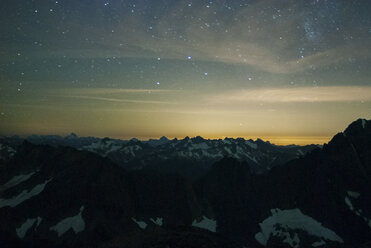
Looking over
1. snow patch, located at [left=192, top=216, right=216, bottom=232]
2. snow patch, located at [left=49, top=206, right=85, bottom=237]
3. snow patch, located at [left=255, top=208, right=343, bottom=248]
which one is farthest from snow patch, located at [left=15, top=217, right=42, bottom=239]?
snow patch, located at [left=255, top=208, right=343, bottom=248]

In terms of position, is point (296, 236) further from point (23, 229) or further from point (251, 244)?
point (23, 229)

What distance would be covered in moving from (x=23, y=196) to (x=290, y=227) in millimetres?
144313

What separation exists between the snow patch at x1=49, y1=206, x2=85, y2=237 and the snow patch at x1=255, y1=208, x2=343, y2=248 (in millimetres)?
96313

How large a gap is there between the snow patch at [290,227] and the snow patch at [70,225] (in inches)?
3792

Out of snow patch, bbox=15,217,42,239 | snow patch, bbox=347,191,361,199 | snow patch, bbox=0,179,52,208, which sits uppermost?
snow patch, bbox=347,191,361,199

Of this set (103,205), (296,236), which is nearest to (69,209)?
(103,205)

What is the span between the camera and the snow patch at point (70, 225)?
124m

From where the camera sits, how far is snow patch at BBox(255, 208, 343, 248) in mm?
160125

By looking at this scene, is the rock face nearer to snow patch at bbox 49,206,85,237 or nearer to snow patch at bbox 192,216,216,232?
snow patch at bbox 49,206,85,237

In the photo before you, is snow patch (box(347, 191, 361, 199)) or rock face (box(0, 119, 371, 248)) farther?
snow patch (box(347, 191, 361, 199))

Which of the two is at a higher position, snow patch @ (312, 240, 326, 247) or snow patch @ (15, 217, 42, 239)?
snow patch @ (15, 217, 42, 239)

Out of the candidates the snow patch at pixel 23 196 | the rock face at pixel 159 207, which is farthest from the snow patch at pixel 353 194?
the snow patch at pixel 23 196

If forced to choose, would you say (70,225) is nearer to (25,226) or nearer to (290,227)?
(25,226)

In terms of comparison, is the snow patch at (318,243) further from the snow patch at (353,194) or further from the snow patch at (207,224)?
the snow patch at (207,224)
